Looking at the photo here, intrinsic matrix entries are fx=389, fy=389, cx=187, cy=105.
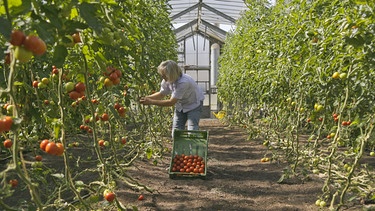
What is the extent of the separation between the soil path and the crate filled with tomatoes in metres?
0.09

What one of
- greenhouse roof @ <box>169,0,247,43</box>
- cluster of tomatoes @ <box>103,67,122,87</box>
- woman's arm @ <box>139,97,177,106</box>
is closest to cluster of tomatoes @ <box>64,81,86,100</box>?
cluster of tomatoes @ <box>103,67,122,87</box>

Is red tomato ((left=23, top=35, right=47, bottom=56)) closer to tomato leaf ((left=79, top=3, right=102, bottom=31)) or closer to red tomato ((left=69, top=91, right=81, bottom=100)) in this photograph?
tomato leaf ((left=79, top=3, right=102, bottom=31))

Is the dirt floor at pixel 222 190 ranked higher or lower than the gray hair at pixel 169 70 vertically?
lower

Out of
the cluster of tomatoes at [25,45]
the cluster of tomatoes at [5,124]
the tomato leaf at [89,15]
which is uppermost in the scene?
the tomato leaf at [89,15]

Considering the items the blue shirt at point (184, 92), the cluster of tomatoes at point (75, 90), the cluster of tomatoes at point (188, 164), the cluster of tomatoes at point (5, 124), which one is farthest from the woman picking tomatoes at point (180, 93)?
the cluster of tomatoes at point (5, 124)

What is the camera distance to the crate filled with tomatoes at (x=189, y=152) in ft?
10.5

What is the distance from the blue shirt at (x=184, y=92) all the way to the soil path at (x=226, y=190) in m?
0.61

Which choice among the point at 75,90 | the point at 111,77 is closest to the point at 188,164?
the point at 111,77

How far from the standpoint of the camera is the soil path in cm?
252

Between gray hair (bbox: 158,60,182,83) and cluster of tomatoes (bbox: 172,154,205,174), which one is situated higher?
gray hair (bbox: 158,60,182,83)

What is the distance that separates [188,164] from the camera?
3.21 m

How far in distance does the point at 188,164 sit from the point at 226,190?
44cm

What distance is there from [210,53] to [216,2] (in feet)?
13.1

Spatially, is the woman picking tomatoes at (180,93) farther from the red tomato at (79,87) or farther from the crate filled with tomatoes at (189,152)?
the red tomato at (79,87)
